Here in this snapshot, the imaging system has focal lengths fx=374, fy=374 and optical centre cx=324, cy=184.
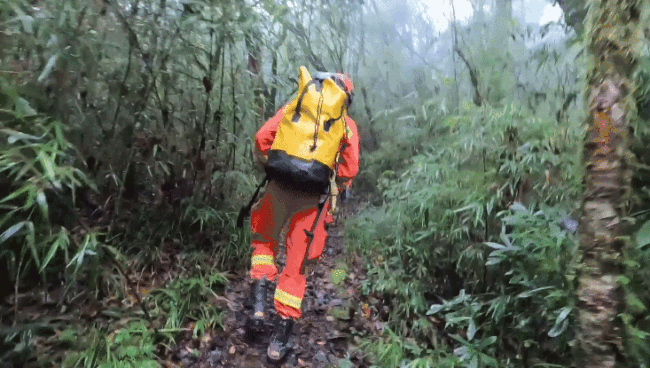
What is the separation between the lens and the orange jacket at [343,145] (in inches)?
110

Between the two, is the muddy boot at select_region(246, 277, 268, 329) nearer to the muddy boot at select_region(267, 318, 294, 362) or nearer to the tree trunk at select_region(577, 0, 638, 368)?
the muddy boot at select_region(267, 318, 294, 362)

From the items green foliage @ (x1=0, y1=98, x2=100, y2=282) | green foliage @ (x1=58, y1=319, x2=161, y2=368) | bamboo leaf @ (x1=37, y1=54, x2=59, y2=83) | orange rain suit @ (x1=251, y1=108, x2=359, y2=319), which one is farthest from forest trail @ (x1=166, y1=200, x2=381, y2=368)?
bamboo leaf @ (x1=37, y1=54, x2=59, y2=83)

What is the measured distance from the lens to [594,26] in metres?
1.55

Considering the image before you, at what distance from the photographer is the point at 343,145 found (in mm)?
2805

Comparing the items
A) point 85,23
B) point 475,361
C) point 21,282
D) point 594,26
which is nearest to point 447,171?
point 475,361

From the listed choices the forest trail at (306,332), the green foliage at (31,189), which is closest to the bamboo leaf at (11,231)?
the green foliage at (31,189)

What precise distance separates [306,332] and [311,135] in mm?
1614

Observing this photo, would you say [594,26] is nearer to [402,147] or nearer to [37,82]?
[37,82]

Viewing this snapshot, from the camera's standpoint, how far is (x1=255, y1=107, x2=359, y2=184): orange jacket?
110 inches

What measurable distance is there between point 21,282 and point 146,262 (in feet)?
2.90

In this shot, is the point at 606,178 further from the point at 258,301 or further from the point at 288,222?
the point at 258,301

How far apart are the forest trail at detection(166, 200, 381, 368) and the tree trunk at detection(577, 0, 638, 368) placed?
5.39 feet

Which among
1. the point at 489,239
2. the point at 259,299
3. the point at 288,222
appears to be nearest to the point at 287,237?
the point at 288,222

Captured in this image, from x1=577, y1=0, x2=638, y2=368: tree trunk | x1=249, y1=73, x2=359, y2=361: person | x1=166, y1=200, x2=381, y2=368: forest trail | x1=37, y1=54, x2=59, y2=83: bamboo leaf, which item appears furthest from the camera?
x1=249, y1=73, x2=359, y2=361: person
